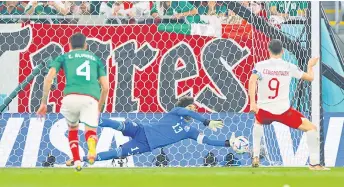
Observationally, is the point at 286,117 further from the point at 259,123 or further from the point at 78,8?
the point at 78,8

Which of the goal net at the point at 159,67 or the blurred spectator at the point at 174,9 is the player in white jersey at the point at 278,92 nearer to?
the goal net at the point at 159,67

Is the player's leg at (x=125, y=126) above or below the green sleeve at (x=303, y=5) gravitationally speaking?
below

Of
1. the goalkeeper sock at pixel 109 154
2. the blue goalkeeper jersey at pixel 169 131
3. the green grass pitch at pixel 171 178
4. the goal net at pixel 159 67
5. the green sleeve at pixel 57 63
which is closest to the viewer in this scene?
the green grass pitch at pixel 171 178

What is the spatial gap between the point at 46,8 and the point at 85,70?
191 inches

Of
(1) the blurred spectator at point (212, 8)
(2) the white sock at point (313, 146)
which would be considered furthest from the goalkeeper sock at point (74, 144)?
(1) the blurred spectator at point (212, 8)

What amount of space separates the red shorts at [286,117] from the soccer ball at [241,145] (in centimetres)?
161

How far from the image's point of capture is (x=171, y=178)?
9047 millimetres

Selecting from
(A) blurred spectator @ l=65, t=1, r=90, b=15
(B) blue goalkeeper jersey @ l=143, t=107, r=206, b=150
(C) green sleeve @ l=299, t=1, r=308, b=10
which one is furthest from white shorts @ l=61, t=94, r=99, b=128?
(A) blurred spectator @ l=65, t=1, r=90, b=15

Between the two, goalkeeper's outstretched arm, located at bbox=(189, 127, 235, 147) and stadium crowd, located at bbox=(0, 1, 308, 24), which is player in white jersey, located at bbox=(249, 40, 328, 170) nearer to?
goalkeeper's outstretched arm, located at bbox=(189, 127, 235, 147)

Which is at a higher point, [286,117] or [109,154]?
[286,117]

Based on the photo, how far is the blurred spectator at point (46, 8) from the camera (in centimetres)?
1409

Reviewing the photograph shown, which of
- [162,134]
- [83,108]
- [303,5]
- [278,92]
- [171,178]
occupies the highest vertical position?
[303,5]

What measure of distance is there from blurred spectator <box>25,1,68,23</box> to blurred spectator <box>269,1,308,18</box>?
295cm

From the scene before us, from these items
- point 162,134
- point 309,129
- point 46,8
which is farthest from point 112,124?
point 46,8
